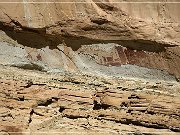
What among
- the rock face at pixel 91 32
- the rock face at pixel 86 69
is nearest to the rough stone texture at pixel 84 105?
the rock face at pixel 86 69

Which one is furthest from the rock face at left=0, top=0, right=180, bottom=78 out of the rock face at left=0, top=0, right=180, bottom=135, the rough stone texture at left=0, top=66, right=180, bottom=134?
the rough stone texture at left=0, top=66, right=180, bottom=134

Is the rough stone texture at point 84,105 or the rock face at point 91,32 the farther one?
the rough stone texture at point 84,105

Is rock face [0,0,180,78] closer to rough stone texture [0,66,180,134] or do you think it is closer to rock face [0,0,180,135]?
rock face [0,0,180,135]

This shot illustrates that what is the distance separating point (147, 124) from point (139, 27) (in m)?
1.01

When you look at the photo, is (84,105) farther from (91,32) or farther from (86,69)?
(91,32)

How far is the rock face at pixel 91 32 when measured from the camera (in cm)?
297

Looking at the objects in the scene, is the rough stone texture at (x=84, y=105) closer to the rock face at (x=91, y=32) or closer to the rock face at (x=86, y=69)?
the rock face at (x=86, y=69)

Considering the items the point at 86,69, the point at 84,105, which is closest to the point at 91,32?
the point at 86,69

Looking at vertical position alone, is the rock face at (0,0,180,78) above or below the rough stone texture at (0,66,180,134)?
above

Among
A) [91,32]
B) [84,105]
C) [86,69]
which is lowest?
[84,105]

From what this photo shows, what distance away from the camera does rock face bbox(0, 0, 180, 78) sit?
9.75ft

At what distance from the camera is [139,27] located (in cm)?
300

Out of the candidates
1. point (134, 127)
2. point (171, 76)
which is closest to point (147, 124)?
point (134, 127)

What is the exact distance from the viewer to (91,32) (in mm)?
3143
